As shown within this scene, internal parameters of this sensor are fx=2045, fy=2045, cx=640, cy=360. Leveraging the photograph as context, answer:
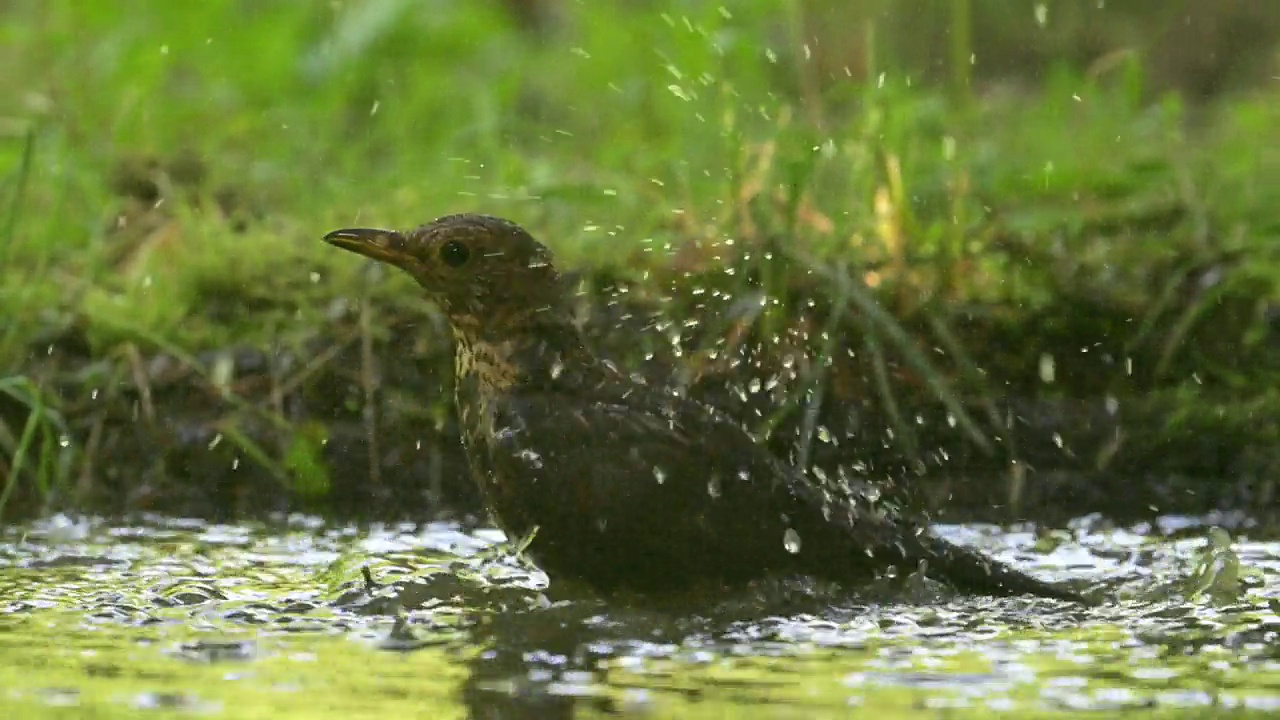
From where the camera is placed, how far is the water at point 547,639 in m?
3.67

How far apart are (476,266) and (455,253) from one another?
6 centimetres

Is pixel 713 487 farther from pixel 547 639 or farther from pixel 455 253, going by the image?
pixel 455 253

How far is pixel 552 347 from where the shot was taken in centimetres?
514

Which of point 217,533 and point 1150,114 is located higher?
point 1150,114

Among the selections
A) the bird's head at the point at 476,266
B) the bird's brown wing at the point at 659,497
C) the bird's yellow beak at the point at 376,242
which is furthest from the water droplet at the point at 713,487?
the bird's yellow beak at the point at 376,242

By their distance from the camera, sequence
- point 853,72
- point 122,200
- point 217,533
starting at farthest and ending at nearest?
1. point 853,72
2. point 122,200
3. point 217,533

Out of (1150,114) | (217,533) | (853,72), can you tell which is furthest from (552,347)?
(853,72)

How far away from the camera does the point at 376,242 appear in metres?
5.24

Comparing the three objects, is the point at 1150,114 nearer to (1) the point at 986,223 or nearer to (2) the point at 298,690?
(1) the point at 986,223

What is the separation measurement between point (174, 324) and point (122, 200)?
4.25 ft

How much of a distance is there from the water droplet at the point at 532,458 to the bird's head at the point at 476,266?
1.40ft

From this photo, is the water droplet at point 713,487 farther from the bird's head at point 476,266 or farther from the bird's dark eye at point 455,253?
the bird's dark eye at point 455,253

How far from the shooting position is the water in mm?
3666

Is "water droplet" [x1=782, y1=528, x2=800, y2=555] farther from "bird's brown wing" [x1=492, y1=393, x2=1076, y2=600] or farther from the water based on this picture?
the water
